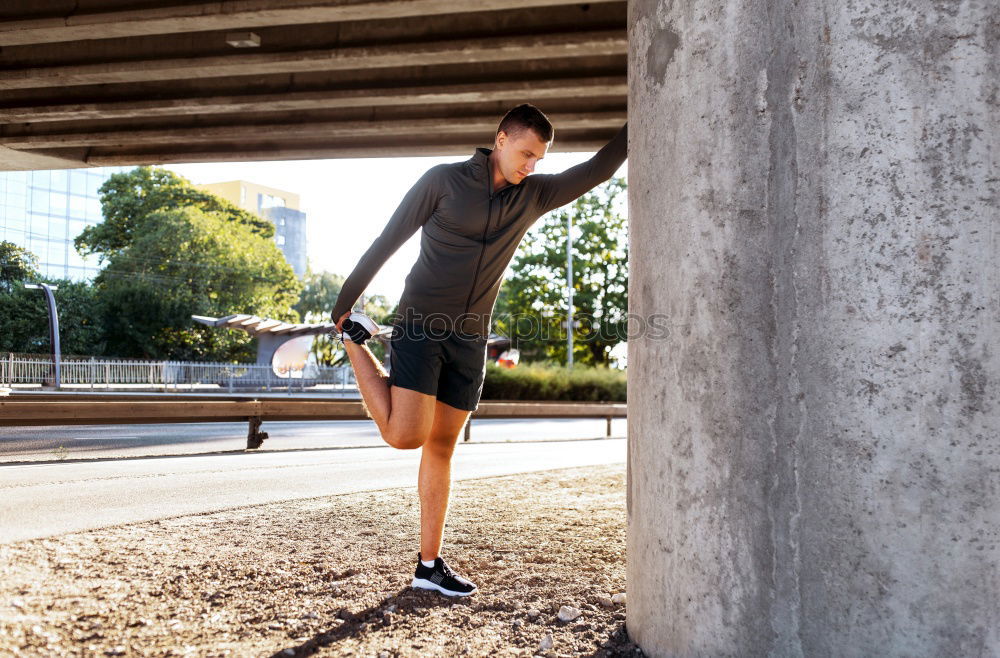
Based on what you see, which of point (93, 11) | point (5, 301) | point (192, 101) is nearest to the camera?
point (93, 11)

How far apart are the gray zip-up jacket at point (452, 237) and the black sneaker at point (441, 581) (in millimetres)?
1067

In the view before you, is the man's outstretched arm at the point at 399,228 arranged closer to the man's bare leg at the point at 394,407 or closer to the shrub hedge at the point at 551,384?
the man's bare leg at the point at 394,407

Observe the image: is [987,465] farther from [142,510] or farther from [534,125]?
[142,510]

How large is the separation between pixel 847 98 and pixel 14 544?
13.9ft

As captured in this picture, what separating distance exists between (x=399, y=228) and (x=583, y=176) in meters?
0.87

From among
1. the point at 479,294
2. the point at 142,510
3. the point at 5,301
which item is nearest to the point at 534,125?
the point at 479,294

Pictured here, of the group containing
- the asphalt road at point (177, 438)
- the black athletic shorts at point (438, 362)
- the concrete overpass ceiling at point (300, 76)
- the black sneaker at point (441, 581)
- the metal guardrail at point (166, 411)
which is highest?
the concrete overpass ceiling at point (300, 76)

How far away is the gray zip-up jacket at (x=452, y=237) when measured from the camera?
3.44m

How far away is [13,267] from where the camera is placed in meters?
36.0

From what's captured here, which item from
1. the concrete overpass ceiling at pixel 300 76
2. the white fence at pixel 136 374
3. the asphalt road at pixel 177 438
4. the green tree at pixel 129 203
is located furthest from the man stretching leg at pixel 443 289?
the green tree at pixel 129 203

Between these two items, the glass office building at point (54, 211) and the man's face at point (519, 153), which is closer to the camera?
the man's face at point (519, 153)

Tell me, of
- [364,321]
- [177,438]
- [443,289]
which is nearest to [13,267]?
[177,438]

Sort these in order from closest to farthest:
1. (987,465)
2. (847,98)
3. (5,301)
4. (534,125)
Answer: (987,465) → (847,98) → (534,125) → (5,301)

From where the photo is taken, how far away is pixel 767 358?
8.34ft
